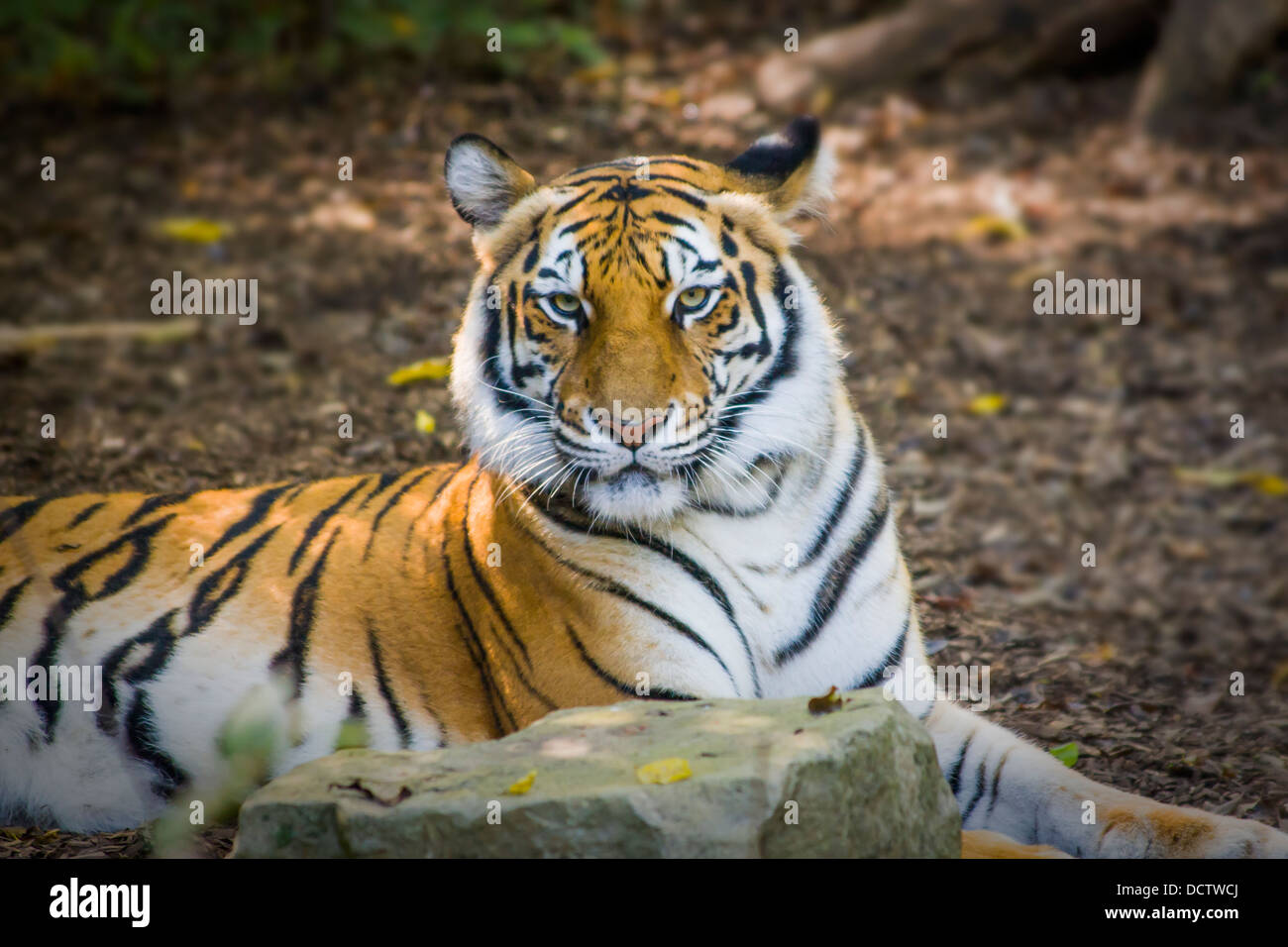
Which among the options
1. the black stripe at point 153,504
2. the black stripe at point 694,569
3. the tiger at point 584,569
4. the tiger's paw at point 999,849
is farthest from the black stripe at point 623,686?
the black stripe at point 153,504

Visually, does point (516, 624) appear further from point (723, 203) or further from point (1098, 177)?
point (1098, 177)

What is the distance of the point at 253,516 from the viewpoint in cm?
402

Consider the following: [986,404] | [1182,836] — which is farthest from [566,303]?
[986,404]

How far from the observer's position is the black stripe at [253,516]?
155 inches

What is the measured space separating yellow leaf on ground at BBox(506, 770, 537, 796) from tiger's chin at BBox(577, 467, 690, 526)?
2.70 feet

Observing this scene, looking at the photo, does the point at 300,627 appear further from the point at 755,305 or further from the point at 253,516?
the point at 755,305

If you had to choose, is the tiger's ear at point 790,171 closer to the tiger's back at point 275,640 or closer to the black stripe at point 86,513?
the tiger's back at point 275,640

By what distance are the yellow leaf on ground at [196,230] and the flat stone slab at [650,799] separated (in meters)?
A: 5.74

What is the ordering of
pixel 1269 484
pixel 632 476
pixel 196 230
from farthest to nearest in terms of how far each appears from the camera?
1. pixel 196 230
2. pixel 1269 484
3. pixel 632 476

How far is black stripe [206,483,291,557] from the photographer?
393 cm

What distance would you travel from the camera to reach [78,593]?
382 cm

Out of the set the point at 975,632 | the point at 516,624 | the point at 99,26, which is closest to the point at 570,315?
→ the point at 516,624

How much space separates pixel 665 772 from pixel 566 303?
1291 millimetres

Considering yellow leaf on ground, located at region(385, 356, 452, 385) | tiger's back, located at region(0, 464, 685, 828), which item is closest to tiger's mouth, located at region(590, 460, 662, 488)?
tiger's back, located at region(0, 464, 685, 828)
